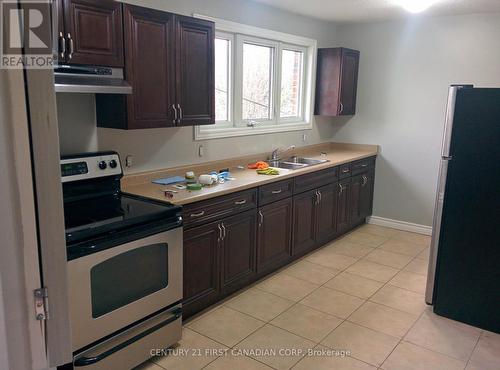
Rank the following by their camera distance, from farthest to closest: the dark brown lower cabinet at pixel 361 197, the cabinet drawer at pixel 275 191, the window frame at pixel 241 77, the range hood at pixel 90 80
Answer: the dark brown lower cabinet at pixel 361 197 < the window frame at pixel 241 77 < the cabinet drawer at pixel 275 191 < the range hood at pixel 90 80

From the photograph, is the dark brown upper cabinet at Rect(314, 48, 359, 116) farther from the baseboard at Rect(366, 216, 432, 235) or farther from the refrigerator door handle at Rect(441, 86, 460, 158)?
the refrigerator door handle at Rect(441, 86, 460, 158)

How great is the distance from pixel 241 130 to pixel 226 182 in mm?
949

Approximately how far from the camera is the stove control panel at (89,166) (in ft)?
8.14

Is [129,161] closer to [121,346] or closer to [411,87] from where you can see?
[121,346]

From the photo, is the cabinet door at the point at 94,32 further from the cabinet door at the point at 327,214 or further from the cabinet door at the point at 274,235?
the cabinet door at the point at 327,214

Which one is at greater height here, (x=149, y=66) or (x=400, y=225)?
(x=149, y=66)

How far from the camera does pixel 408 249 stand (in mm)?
4430

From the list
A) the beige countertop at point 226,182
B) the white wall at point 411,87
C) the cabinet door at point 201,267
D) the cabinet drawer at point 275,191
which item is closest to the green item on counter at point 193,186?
the beige countertop at point 226,182

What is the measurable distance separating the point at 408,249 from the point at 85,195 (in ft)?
10.9

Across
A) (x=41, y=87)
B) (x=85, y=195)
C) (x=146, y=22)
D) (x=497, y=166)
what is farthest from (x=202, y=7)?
(x=41, y=87)

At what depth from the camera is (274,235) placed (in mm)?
3582

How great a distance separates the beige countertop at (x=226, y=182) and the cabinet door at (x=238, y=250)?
25 centimetres

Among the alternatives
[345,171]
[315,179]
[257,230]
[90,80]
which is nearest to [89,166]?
[90,80]

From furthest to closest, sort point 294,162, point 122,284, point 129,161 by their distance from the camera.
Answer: point 294,162
point 129,161
point 122,284
